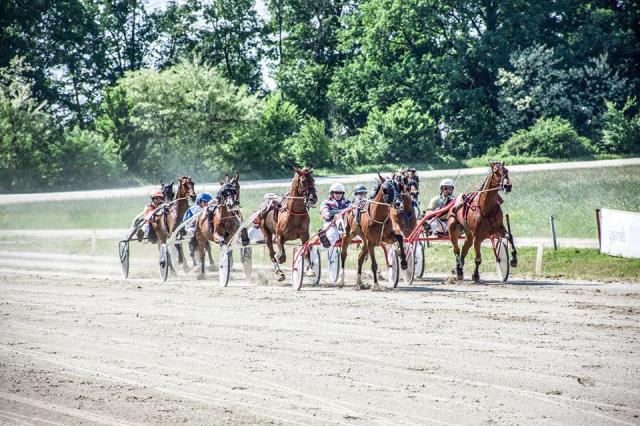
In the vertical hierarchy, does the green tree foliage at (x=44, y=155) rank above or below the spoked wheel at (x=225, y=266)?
above

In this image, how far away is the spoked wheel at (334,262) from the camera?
19.1m

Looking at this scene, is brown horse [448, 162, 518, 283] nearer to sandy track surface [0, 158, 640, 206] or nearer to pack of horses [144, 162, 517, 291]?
pack of horses [144, 162, 517, 291]

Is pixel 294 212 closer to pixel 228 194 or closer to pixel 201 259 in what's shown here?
A: pixel 228 194

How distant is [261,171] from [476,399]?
121 ft

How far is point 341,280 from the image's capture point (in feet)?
59.8

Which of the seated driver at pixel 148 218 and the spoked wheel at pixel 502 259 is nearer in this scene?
the spoked wheel at pixel 502 259

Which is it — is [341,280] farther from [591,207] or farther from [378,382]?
[591,207]

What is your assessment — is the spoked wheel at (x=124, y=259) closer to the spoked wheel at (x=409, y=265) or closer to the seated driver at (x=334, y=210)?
the seated driver at (x=334, y=210)

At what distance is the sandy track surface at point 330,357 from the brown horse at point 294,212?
1.83m

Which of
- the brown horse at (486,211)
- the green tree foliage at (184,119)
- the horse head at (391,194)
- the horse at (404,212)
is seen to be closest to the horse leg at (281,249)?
the horse at (404,212)

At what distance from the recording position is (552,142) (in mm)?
42938

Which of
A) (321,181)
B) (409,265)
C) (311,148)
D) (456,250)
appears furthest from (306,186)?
(311,148)

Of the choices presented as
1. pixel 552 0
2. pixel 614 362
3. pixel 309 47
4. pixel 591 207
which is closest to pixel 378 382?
pixel 614 362

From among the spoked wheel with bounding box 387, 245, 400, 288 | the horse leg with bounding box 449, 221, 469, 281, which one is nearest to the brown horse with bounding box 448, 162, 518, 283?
the horse leg with bounding box 449, 221, 469, 281
